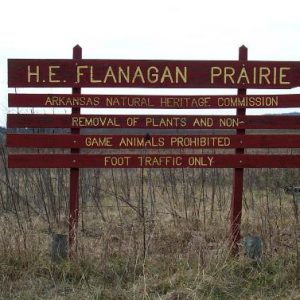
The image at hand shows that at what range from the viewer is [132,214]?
9047 millimetres

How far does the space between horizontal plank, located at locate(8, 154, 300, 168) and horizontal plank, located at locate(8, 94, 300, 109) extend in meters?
0.55

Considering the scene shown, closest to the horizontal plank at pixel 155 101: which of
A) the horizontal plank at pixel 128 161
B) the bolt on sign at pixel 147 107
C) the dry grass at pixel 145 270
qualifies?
the bolt on sign at pixel 147 107

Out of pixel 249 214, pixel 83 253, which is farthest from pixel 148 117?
pixel 249 214

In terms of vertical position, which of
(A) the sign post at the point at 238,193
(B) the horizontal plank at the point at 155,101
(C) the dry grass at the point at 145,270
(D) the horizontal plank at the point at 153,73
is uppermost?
(D) the horizontal plank at the point at 153,73

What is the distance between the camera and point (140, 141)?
5.77 m

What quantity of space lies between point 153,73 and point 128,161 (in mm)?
999

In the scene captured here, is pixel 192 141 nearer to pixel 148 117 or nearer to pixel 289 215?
pixel 148 117

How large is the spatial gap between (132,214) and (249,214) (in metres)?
2.00

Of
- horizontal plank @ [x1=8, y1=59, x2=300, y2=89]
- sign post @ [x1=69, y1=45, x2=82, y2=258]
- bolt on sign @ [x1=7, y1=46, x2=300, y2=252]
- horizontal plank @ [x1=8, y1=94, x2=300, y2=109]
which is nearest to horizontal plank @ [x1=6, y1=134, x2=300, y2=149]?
bolt on sign @ [x1=7, y1=46, x2=300, y2=252]

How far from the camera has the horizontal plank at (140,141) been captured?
5.72m

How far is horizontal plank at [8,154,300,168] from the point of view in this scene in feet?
18.7

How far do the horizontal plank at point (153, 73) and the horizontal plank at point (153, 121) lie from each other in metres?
0.34

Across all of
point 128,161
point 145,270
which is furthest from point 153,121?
point 145,270

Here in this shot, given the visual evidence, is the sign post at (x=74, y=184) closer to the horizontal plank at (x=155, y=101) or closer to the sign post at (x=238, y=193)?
the horizontal plank at (x=155, y=101)
